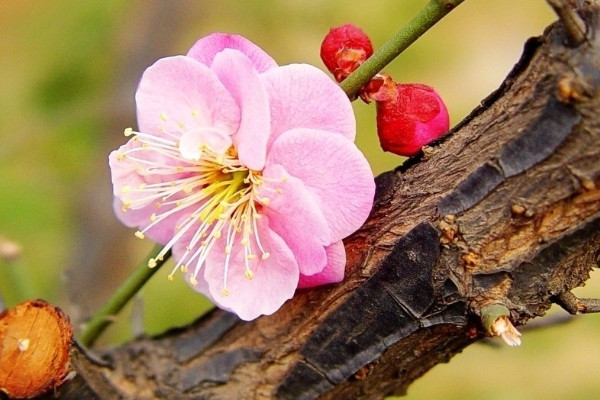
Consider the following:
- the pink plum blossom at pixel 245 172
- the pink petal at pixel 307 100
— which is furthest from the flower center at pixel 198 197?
the pink petal at pixel 307 100

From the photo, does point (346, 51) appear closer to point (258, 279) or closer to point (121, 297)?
point (258, 279)

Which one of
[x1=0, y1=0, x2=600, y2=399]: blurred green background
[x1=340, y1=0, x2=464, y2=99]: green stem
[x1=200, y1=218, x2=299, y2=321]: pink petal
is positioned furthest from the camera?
[x1=0, y1=0, x2=600, y2=399]: blurred green background

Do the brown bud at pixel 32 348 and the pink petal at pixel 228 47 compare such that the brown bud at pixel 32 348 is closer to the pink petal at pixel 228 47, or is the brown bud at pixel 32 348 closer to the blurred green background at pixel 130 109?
the pink petal at pixel 228 47

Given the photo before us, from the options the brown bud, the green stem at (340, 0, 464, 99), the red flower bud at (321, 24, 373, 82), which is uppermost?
the red flower bud at (321, 24, 373, 82)

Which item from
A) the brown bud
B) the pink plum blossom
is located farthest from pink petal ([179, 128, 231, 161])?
the brown bud

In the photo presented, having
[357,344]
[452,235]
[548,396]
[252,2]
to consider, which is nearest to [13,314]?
[357,344]

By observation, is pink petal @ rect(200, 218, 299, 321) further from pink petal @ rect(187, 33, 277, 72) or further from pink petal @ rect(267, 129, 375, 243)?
pink petal @ rect(187, 33, 277, 72)

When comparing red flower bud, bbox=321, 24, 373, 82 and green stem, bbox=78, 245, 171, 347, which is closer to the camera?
red flower bud, bbox=321, 24, 373, 82

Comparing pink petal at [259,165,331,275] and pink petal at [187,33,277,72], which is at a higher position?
pink petal at [187,33,277,72]
